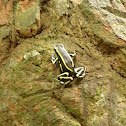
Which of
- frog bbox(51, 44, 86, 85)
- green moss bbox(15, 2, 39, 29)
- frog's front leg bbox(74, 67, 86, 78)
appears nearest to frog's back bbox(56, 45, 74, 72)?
frog bbox(51, 44, 86, 85)

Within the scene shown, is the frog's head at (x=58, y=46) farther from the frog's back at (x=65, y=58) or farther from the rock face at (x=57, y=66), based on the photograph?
the rock face at (x=57, y=66)

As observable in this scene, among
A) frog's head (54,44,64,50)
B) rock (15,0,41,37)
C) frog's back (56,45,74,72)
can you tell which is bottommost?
frog's back (56,45,74,72)

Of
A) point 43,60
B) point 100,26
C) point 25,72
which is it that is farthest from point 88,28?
point 25,72

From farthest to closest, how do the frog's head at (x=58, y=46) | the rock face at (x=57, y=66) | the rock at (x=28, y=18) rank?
the rock at (x=28, y=18), the frog's head at (x=58, y=46), the rock face at (x=57, y=66)

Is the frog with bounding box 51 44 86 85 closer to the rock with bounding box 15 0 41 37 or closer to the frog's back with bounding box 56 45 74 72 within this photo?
the frog's back with bounding box 56 45 74 72

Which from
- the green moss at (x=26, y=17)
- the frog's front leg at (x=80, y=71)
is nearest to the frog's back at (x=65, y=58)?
the frog's front leg at (x=80, y=71)

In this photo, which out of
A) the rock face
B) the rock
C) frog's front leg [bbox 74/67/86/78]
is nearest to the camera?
the rock face

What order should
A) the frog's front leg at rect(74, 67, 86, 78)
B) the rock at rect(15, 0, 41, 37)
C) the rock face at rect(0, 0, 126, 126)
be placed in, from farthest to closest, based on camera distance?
the rock at rect(15, 0, 41, 37), the frog's front leg at rect(74, 67, 86, 78), the rock face at rect(0, 0, 126, 126)

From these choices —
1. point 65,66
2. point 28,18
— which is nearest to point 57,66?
point 65,66
